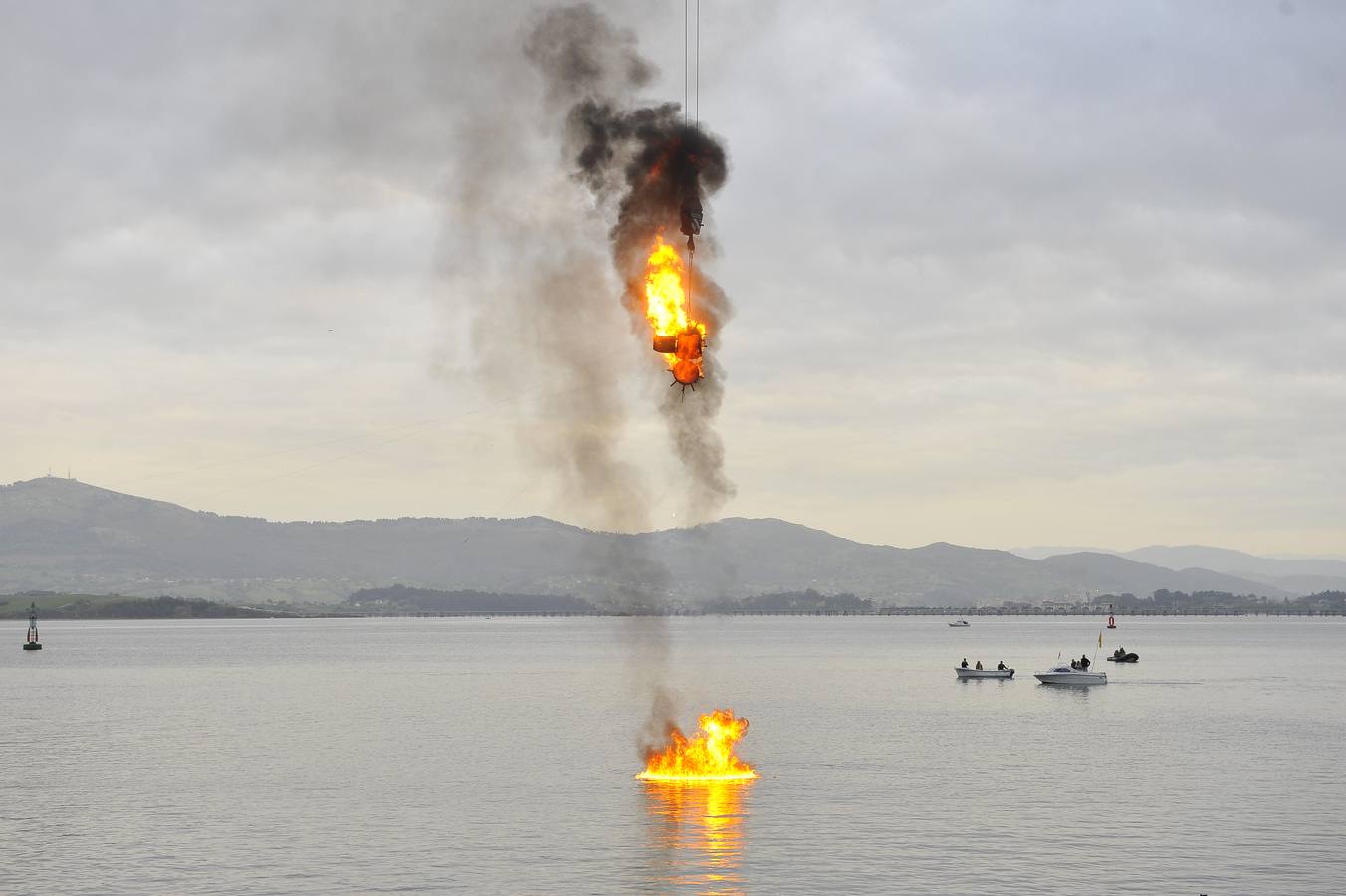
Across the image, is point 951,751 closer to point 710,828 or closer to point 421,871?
point 710,828

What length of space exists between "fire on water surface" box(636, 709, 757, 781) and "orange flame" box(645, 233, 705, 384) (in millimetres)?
36499

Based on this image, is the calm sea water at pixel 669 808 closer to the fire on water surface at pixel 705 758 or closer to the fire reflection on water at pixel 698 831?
the fire reflection on water at pixel 698 831

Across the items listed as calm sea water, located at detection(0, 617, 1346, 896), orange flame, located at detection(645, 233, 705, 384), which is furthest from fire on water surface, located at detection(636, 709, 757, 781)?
orange flame, located at detection(645, 233, 705, 384)

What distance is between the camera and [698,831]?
86812 millimetres

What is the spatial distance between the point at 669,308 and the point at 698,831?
3157 cm

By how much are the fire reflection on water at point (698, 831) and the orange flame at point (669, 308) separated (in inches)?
1023

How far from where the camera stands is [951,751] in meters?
130

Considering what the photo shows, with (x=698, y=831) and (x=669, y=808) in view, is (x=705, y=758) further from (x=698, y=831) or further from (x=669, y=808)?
(x=698, y=831)

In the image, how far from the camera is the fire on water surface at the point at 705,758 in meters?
109

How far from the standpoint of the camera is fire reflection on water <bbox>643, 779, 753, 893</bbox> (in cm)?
7494

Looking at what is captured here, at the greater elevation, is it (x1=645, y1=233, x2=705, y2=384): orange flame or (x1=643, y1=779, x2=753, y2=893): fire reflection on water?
(x1=645, y1=233, x2=705, y2=384): orange flame

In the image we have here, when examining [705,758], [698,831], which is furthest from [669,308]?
[705,758]

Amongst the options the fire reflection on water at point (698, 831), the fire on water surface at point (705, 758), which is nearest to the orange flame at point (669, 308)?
the fire reflection on water at point (698, 831)

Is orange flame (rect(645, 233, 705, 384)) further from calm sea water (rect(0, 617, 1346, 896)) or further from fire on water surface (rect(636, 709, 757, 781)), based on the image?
fire on water surface (rect(636, 709, 757, 781))
